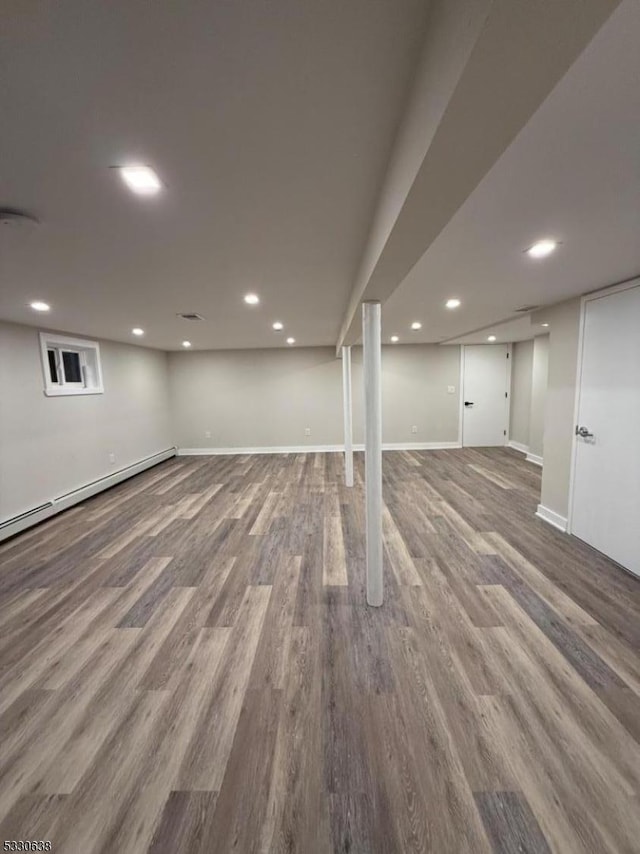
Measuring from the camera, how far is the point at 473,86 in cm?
62

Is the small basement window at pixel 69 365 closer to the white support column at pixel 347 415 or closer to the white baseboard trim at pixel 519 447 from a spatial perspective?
the white support column at pixel 347 415

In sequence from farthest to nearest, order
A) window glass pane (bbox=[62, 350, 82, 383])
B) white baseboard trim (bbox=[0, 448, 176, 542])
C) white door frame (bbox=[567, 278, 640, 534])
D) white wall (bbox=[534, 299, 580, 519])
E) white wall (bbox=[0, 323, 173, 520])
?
1. window glass pane (bbox=[62, 350, 82, 383])
2. white wall (bbox=[0, 323, 173, 520])
3. white baseboard trim (bbox=[0, 448, 176, 542])
4. white wall (bbox=[534, 299, 580, 519])
5. white door frame (bbox=[567, 278, 640, 534])

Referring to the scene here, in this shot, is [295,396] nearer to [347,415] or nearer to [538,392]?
[347,415]

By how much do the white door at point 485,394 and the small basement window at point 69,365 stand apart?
6.64m

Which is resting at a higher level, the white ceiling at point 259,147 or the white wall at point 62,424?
the white ceiling at point 259,147

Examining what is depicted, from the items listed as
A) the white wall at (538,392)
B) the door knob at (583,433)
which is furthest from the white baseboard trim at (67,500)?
the white wall at (538,392)

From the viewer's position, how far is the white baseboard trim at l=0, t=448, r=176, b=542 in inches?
143

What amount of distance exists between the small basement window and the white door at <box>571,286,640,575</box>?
5900 mm

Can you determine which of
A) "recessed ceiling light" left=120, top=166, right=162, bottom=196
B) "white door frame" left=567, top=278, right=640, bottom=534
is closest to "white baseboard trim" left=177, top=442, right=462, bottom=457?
"white door frame" left=567, top=278, right=640, bottom=534

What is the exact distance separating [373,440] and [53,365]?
4565 millimetres

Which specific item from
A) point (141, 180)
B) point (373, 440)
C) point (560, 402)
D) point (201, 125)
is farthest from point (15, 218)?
point (560, 402)

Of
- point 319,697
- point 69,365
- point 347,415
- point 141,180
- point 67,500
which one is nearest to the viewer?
point 141,180

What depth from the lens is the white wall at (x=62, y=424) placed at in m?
3.74

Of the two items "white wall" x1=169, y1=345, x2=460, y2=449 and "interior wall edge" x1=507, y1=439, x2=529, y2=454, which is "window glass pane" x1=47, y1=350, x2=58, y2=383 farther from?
"interior wall edge" x1=507, y1=439, x2=529, y2=454
